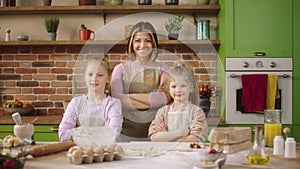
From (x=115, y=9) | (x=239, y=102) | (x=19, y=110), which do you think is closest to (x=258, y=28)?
(x=239, y=102)

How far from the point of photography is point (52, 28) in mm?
4750

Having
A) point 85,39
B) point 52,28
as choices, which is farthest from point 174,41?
point 52,28

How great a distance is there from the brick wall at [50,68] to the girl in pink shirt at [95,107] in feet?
6.04

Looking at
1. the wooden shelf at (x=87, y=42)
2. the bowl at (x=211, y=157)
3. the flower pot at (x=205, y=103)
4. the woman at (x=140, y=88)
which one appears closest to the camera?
the bowl at (x=211, y=157)

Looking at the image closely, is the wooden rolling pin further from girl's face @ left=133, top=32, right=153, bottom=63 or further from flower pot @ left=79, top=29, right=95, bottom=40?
flower pot @ left=79, top=29, right=95, bottom=40

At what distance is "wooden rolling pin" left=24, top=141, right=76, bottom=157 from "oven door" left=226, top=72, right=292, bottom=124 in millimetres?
2025

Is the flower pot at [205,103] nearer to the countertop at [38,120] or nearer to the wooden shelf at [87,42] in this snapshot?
the wooden shelf at [87,42]

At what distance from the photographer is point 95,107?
10.1 ft

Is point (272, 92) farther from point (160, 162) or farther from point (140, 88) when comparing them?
point (160, 162)

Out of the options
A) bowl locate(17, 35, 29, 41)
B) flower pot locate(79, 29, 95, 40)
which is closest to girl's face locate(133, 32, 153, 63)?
flower pot locate(79, 29, 95, 40)

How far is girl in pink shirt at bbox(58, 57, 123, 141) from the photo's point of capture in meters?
2.96

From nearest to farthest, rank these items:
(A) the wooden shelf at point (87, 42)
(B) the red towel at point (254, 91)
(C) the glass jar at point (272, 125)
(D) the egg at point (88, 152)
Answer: (D) the egg at point (88, 152)
(C) the glass jar at point (272, 125)
(B) the red towel at point (254, 91)
(A) the wooden shelf at point (87, 42)

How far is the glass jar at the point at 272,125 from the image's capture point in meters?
2.67

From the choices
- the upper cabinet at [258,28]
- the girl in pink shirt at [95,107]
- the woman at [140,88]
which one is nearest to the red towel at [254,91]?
the upper cabinet at [258,28]
